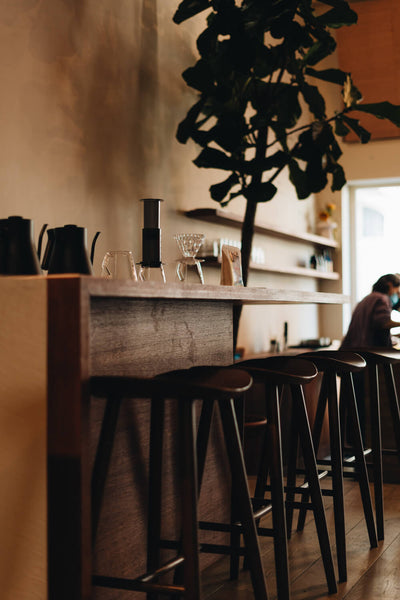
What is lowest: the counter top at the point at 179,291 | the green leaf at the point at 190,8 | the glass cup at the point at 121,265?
the counter top at the point at 179,291

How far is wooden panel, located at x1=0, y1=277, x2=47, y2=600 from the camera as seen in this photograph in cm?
176

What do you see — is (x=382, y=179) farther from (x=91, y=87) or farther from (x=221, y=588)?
(x=221, y=588)

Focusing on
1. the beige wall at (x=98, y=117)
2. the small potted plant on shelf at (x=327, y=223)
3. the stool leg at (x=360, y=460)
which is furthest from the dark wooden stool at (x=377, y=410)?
the small potted plant on shelf at (x=327, y=223)

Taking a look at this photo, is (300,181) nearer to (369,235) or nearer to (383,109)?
(383,109)

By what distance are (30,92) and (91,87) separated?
0.50m

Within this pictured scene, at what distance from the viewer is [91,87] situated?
363 centimetres

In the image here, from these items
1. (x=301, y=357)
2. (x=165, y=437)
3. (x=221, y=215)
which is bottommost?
(x=165, y=437)

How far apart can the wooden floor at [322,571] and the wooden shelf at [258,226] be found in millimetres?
1961

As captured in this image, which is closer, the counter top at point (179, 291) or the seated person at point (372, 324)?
the counter top at point (179, 291)

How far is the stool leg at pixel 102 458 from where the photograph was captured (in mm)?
1898

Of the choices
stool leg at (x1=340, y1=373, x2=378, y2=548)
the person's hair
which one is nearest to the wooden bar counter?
stool leg at (x1=340, y1=373, x2=378, y2=548)

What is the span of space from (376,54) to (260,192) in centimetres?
342

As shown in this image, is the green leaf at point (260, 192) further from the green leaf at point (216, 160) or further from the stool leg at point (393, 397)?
the stool leg at point (393, 397)

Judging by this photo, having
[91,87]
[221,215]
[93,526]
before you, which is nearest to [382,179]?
[221,215]
